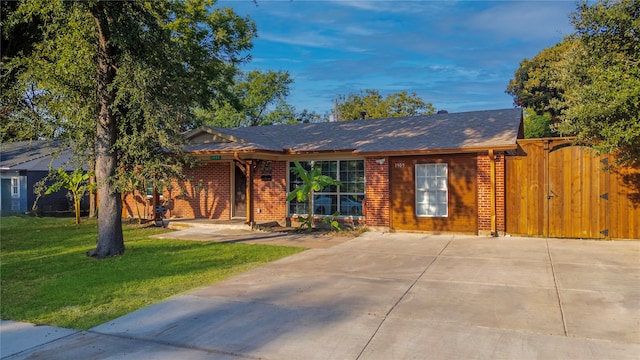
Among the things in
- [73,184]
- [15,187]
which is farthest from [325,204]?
[15,187]

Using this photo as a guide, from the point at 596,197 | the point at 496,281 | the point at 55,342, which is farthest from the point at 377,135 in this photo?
the point at 55,342

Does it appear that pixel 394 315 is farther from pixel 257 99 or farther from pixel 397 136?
pixel 257 99

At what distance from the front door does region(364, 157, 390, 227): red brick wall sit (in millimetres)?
5016

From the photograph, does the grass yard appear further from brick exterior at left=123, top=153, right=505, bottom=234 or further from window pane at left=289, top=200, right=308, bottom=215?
window pane at left=289, top=200, right=308, bottom=215

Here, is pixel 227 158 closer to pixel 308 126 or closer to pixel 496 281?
pixel 308 126

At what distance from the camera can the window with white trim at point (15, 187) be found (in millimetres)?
23050

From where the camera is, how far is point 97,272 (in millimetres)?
8289

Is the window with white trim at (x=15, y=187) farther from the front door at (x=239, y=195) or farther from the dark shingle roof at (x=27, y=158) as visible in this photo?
the front door at (x=239, y=195)

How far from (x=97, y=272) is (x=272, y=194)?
8.20m

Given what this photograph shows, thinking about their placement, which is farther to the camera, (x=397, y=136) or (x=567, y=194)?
(x=397, y=136)

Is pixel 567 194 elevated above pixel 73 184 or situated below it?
below

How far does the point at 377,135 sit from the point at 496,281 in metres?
8.85

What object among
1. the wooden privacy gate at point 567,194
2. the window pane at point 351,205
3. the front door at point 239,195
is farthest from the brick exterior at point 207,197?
the wooden privacy gate at point 567,194

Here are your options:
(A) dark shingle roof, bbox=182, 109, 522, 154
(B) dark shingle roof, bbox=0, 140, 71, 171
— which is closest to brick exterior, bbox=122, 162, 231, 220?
(A) dark shingle roof, bbox=182, 109, 522, 154
